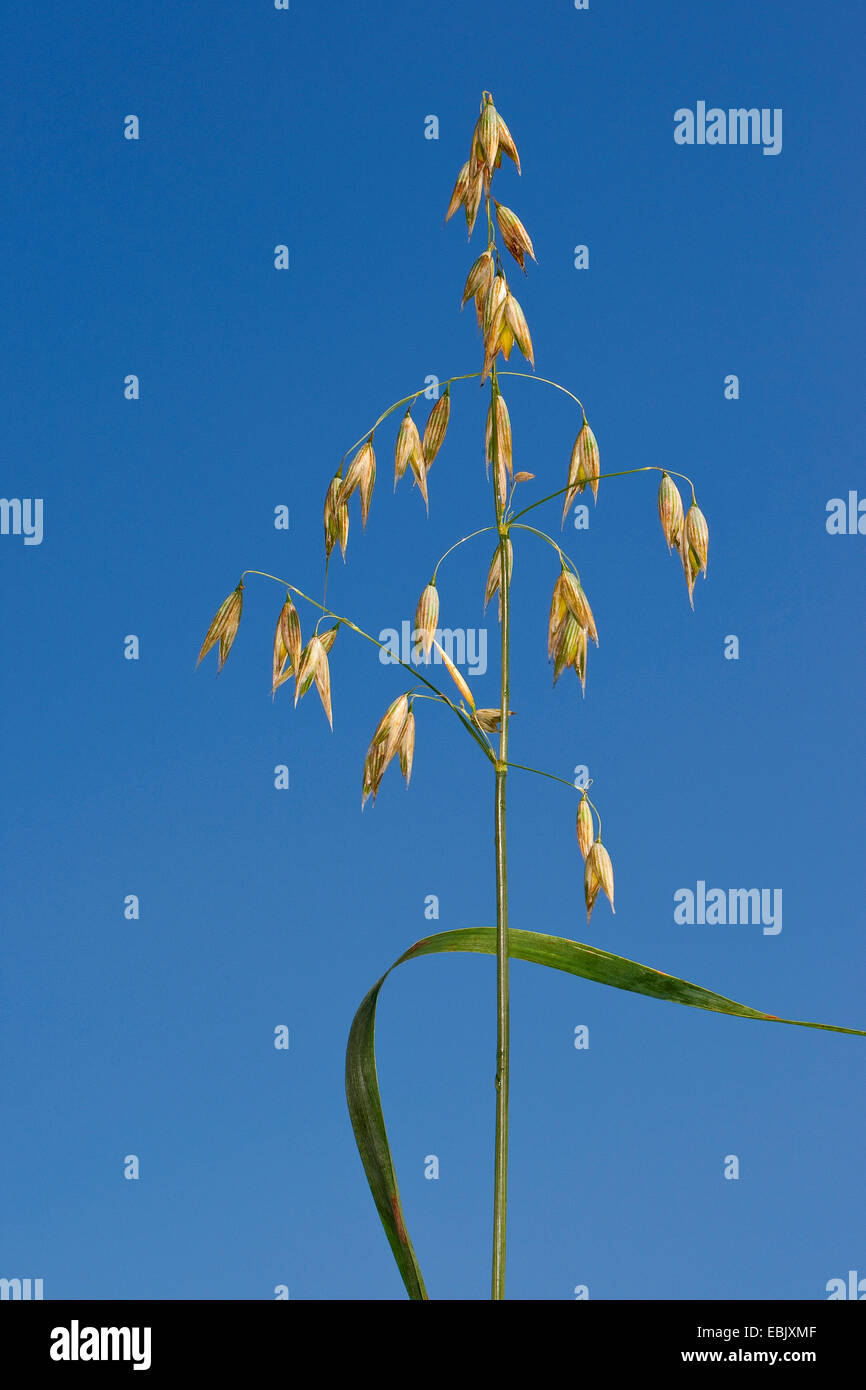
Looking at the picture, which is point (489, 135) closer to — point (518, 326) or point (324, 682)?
point (518, 326)

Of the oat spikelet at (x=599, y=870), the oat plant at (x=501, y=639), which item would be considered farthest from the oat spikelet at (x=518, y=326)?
the oat spikelet at (x=599, y=870)

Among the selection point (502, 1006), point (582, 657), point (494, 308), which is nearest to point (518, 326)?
point (494, 308)

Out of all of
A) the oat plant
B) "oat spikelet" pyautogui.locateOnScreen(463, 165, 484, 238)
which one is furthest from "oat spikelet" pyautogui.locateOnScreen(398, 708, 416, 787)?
"oat spikelet" pyautogui.locateOnScreen(463, 165, 484, 238)

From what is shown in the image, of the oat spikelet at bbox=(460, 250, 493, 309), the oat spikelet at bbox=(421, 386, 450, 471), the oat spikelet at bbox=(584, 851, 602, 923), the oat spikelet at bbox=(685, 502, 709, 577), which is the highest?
the oat spikelet at bbox=(460, 250, 493, 309)

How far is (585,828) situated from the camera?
768 millimetres

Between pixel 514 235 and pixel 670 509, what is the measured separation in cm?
21

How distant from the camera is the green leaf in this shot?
28.2 inches

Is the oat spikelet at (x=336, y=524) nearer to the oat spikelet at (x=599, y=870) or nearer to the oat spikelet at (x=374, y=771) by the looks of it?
the oat spikelet at (x=374, y=771)

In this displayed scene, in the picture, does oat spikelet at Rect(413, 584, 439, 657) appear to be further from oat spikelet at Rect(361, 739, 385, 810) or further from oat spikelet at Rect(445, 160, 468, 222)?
oat spikelet at Rect(445, 160, 468, 222)

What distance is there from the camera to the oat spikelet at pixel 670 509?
78cm

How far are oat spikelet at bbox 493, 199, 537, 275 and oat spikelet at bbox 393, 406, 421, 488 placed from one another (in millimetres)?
131
